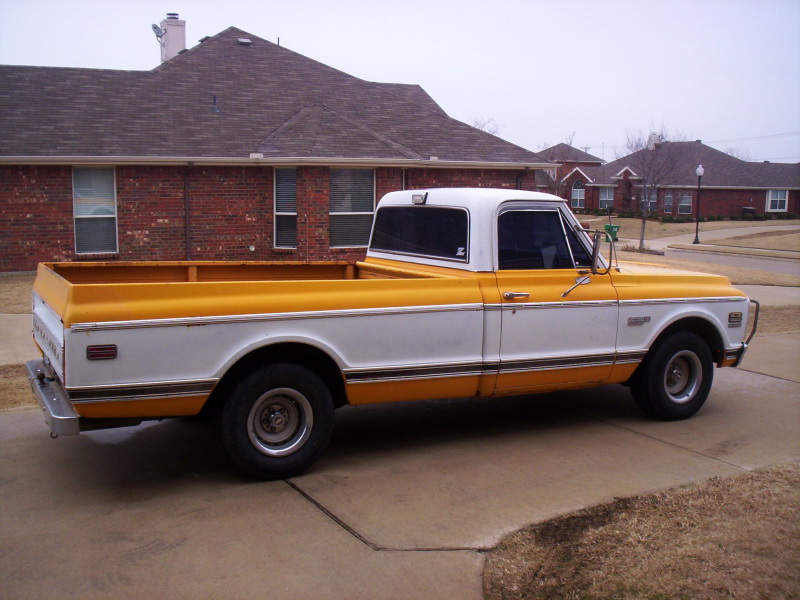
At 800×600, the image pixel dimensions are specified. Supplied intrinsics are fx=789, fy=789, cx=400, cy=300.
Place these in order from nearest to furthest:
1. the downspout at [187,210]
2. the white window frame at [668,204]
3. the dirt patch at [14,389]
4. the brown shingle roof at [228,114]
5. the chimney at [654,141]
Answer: the dirt patch at [14,389] < the brown shingle roof at [228,114] < the downspout at [187,210] < the chimney at [654,141] < the white window frame at [668,204]

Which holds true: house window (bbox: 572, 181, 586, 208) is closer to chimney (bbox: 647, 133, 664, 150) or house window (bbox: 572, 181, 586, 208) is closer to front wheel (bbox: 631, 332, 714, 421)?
chimney (bbox: 647, 133, 664, 150)

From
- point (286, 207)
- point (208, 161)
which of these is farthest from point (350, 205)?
point (208, 161)

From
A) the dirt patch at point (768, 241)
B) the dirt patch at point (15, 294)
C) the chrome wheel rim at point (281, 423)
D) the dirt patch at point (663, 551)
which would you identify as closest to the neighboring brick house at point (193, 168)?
the dirt patch at point (15, 294)

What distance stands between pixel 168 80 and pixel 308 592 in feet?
55.4

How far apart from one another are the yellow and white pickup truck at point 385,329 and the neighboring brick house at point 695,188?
47551 mm

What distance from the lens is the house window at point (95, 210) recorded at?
52.6 feet

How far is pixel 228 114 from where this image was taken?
17.8m

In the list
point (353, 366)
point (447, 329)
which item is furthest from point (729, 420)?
point (353, 366)

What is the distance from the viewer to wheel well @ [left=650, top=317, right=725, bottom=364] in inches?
269

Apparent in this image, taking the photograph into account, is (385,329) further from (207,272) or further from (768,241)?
(768,241)

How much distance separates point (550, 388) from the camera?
6.29 meters

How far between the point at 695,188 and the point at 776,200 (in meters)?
7.02

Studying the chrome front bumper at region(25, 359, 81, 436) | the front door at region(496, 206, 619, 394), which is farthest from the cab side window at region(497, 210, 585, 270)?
the chrome front bumper at region(25, 359, 81, 436)

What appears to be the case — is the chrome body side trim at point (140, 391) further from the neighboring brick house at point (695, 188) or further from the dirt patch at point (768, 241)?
the neighboring brick house at point (695, 188)
